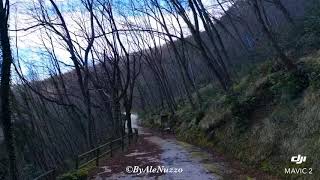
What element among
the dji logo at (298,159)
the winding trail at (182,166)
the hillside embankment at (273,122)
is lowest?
the winding trail at (182,166)

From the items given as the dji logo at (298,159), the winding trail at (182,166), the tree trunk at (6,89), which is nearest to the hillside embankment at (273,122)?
the dji logo at (298,159)

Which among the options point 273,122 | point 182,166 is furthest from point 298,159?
point 182,166

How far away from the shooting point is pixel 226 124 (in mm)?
18109

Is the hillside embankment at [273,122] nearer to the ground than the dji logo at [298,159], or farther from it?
farther from it

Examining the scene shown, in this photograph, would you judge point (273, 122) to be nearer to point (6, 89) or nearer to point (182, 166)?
point (182, 166)

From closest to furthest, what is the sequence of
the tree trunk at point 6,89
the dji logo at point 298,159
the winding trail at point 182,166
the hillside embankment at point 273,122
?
1. the dji logo at point 298,159
2. the hillside embankment at point 273,122
3. the winding trail at point 182,166
4. the tree trunk at point 6,89

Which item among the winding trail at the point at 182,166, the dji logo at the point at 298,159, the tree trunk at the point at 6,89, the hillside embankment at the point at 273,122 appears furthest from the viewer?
the tree trunk at the point at 6,89

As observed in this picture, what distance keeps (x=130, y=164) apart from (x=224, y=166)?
480 cm

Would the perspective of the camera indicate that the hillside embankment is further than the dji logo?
Yes

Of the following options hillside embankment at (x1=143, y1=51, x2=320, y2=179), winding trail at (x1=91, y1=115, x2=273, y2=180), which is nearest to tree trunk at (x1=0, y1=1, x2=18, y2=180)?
winding trail at (x1=91, y1=115, x2=273, y2=180)

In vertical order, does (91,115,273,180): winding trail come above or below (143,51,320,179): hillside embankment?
below

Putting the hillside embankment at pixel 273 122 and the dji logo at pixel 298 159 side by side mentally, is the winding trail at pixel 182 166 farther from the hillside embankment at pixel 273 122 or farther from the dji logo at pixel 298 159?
the dji logo at pixel 298 159

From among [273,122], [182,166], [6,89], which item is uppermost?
[6,89]

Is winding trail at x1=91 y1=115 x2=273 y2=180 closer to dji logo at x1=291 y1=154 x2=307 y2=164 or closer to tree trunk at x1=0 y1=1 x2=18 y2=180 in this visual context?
dji logo at x1=291 y1=154 x2=307 y2=164
